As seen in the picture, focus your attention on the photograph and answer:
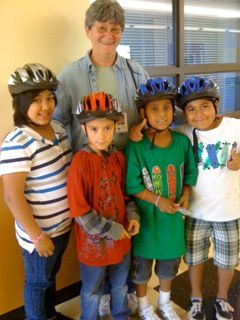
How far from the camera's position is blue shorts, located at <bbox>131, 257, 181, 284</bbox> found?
184cm

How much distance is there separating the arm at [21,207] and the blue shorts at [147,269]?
21.8 inches

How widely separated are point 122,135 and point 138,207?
1.34ft

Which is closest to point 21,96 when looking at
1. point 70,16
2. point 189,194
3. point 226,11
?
point 70,16

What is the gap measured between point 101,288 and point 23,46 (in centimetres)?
134

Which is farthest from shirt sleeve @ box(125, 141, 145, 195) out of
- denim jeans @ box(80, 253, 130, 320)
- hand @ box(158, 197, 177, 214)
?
denim jeans @ box(80, 253, 130, 320)

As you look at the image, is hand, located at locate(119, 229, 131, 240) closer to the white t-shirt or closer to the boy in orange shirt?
the boy in orange shirt

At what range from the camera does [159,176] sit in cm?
171

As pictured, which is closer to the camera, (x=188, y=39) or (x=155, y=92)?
(x=155, y=92)

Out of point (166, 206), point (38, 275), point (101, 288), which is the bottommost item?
point (101, 288)

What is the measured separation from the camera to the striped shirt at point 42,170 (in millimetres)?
1424

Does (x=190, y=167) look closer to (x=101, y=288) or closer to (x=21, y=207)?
(x=101, y=288)

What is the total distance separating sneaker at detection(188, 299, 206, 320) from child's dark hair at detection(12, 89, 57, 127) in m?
1.42

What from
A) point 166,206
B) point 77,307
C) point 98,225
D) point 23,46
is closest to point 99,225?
point 98,225

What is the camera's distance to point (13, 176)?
1.41m
